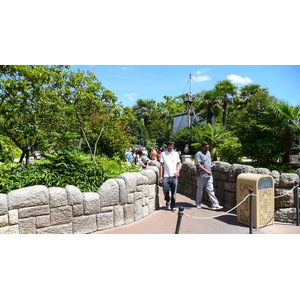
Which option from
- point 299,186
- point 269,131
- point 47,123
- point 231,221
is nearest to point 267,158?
point 269,131

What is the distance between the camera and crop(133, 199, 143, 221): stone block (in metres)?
5.36

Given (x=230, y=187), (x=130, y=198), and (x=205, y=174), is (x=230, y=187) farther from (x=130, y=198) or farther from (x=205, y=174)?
(x=130, y=198)

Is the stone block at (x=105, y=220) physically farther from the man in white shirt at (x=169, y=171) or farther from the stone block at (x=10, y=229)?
the man in white shirt at (x=169, y=171)

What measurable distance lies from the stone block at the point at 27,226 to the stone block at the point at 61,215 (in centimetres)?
27

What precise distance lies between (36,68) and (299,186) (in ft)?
21.9

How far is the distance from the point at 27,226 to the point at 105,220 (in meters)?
1.30

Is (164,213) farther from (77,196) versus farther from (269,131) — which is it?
(269,131)

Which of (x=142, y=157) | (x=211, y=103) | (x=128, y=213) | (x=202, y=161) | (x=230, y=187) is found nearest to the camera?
(x=128, y=213)

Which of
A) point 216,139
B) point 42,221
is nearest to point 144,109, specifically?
point 216,139

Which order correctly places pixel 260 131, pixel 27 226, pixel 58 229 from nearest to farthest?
1. pixel 27 226
2. pixel 58 229
3. pixel 260 131

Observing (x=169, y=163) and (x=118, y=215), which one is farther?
(x=169, y=163)

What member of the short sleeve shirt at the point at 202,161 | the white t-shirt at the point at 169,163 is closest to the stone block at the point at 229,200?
the short sleeve shirt at the point at 202,161

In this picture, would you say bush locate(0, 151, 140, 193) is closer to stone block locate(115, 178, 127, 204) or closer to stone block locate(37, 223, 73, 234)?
stone block locate(115, 178, 127, 204)

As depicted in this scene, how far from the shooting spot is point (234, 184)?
615cm
